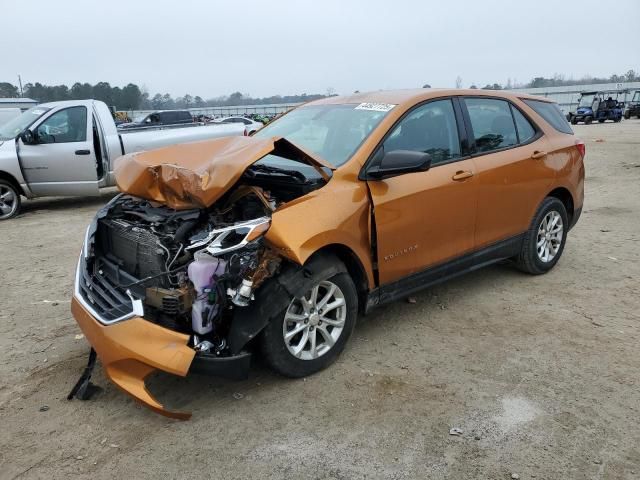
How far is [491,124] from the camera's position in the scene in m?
4.48

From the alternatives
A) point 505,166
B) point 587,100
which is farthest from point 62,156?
point 587,100

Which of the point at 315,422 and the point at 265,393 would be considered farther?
the point at 265,393

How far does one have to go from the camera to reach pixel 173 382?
3.33 meters

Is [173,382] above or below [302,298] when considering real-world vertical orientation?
below

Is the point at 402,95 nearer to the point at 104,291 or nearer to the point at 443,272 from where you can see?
the point at 443,272

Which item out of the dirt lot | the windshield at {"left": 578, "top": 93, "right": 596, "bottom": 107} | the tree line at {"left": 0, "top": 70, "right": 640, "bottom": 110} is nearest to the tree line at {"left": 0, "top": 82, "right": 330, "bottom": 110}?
the tree line at {"left": 0, "top": 70, "right": 640, "bottom": 110}

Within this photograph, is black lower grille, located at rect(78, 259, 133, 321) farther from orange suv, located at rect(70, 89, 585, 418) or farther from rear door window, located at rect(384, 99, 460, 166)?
rear door window, located at rect(384, 99, 460, 166)

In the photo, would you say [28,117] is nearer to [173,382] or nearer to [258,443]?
[173,382]

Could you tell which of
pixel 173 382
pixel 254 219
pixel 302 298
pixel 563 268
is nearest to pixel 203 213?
pixel 254 219

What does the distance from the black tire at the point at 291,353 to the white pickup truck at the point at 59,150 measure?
7.05m

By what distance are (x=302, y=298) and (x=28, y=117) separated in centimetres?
822

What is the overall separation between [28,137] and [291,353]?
7.53 metres

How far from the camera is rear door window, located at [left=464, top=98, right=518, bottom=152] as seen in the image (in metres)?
4.30

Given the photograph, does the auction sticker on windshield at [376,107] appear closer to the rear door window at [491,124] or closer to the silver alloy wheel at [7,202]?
the rear door window at [491,124]
